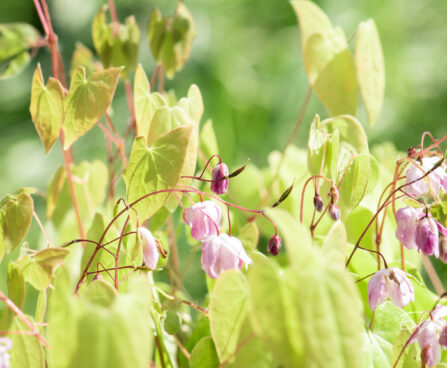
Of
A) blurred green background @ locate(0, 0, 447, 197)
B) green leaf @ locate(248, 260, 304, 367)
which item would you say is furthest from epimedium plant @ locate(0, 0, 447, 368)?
blurred green background @ locate(0, 0, 447, 197)

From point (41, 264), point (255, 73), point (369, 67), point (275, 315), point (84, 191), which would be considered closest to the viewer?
point (275, 315)

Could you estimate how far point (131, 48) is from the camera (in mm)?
590

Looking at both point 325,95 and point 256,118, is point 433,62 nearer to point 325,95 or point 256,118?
point 256,118

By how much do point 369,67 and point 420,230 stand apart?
208 mm

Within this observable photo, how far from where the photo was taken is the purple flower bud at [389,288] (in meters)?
0.40

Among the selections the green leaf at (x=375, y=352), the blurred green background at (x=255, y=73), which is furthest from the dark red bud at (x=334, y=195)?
the blurred green background at (x=255, y=73)

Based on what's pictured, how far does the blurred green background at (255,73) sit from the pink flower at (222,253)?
3.87 ft

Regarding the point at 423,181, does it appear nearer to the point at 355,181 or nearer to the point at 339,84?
the point at 355,181

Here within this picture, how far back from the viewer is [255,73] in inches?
84.8

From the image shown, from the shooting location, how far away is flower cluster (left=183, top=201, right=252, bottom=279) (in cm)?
40

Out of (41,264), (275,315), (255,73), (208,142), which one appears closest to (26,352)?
(41,264)

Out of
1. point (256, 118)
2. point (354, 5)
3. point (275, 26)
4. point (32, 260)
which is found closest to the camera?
point (32, 260)

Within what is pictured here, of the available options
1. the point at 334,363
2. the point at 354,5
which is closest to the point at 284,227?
the point at 334,363

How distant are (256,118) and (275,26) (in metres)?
0.63
